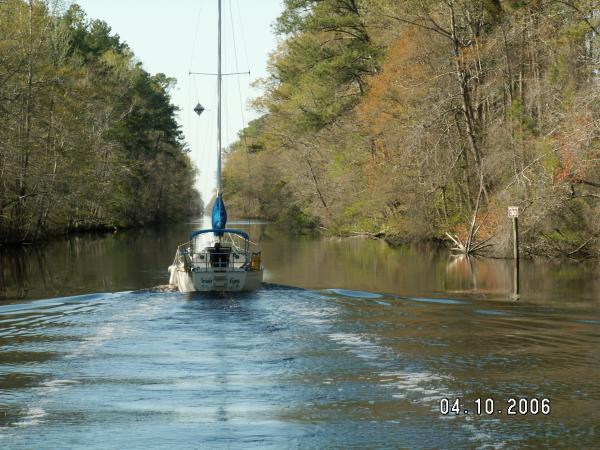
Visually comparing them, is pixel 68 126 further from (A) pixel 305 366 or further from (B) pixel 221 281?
(A) pixel 305 366

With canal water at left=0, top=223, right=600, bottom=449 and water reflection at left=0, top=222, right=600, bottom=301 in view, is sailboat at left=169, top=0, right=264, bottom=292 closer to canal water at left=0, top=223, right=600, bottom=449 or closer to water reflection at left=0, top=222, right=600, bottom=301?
canal water at left=0, top=223, right=600, bottom=449

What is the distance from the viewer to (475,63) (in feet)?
147

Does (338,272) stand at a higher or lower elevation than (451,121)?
lower

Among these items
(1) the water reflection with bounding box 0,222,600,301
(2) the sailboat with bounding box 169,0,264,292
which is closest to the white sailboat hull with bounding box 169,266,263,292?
(2) the sailboat with bounding box 169,0,264,292

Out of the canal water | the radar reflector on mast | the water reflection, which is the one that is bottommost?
the canal water

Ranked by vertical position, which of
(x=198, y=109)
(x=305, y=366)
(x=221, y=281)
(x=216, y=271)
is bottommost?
(x=305, y=366)

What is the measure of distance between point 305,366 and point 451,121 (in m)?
31.0

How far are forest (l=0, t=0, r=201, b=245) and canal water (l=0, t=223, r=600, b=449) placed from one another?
24.4 meters

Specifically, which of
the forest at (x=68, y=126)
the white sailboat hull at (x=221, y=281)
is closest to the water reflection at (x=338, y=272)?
the white sailboat hull at (x=221, y=281)

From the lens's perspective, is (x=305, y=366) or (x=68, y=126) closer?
(x=305, y=366)

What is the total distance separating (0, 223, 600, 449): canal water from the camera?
42.5 feet

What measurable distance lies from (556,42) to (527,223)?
27.4ft

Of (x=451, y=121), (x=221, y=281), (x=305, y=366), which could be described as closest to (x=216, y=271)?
(x=221, y=281)

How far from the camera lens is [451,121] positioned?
46.1 meters
